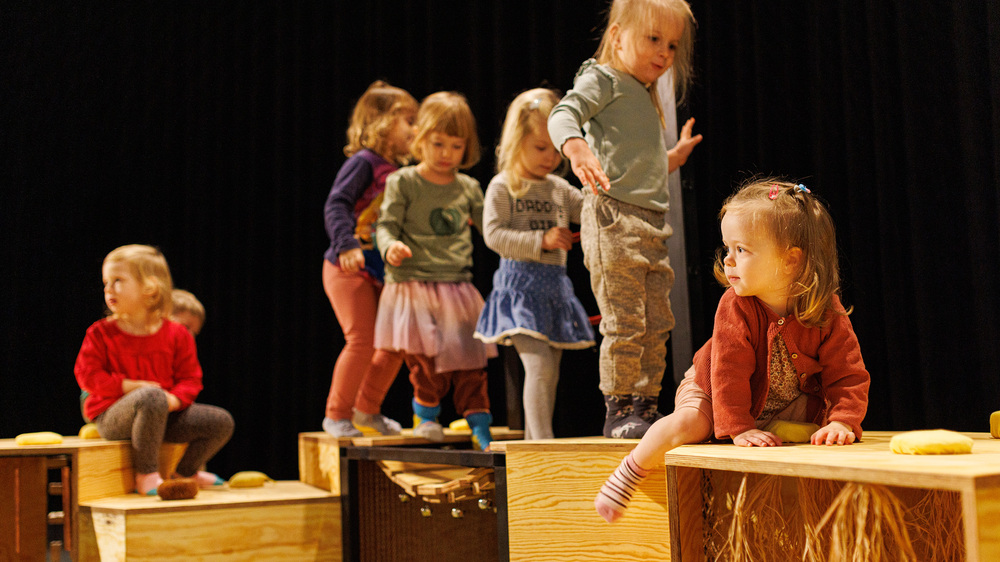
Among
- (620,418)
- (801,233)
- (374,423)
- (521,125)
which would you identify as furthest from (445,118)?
(801,233)

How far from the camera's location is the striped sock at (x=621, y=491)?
139cm

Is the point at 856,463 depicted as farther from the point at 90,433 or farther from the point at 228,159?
the point at 228,159

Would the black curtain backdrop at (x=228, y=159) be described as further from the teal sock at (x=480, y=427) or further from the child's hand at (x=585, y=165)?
the child's hand at (x=585, y=165)

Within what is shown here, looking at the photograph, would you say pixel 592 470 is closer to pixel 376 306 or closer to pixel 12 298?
pixel 376 306

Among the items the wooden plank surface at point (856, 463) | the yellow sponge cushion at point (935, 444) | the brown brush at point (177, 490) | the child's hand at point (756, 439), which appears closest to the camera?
the wooden plank surface at point (856, 463)

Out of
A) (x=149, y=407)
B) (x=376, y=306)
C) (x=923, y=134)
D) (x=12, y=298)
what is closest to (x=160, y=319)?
(x=149, y=407)

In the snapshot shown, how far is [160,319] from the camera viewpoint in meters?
2.69

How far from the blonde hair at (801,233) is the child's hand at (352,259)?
1.45 meters

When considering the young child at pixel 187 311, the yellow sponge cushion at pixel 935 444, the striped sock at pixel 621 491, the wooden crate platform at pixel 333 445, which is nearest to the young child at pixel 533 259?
the wooden crate platform at pixel 333 445

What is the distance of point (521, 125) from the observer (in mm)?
2268

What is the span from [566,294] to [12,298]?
2486mm

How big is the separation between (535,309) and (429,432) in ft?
1.87

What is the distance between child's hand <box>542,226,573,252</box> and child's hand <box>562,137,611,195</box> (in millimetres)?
388

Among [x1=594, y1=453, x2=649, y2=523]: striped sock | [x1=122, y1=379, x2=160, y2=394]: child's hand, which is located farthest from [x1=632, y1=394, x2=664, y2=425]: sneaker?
[x1=122, y1=379, x2=160, y2=394]: child's hand
